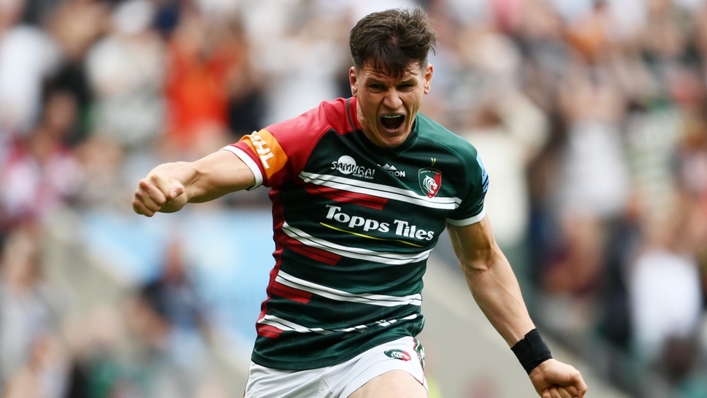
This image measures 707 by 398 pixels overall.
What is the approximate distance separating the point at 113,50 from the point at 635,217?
5759mm

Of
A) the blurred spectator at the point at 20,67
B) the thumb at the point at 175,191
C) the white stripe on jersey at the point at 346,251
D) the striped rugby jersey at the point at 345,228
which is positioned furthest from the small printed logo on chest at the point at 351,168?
the blurred spectator at the point at 20,67

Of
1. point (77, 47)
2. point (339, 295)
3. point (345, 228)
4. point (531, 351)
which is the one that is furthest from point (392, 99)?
point (77, 47)

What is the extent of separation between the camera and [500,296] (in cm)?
534

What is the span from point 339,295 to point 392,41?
3.81ft

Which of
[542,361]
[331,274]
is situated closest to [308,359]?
[331,274]

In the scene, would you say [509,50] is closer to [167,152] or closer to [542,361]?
[167,152]

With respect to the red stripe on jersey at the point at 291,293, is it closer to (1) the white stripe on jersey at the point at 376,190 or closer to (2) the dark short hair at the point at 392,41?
(1) the white stripe on jersey at the point at 376,190

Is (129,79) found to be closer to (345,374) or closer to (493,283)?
(493,283)

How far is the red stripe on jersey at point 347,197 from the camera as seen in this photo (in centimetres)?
498

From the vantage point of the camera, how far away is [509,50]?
12.2 m

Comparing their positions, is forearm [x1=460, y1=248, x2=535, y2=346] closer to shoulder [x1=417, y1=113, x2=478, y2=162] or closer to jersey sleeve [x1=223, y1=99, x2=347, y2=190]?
shoulder [x1=417, y1=113, x2=478, y2=162]

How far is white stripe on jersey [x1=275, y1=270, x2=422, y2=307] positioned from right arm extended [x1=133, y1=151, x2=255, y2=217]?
0.57m

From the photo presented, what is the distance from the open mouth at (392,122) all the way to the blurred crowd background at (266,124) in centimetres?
555

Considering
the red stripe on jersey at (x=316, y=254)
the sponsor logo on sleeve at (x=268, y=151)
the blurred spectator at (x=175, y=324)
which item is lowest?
the blurred spectator at (x=175, y=324)
